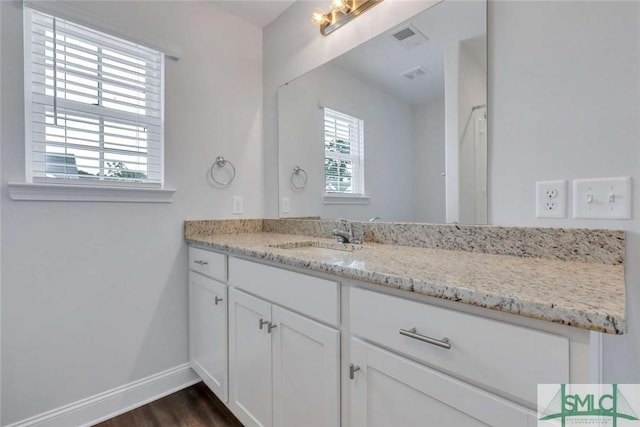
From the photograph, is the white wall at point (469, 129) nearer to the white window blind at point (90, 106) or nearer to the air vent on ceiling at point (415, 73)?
the air vent on ceiling at point (415, 73)

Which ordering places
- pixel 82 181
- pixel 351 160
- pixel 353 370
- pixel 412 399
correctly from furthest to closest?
pixel 351 160 < pixel 82 181 < pixel 353 370 < pixel 412 399

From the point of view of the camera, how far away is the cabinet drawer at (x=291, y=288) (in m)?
0.98

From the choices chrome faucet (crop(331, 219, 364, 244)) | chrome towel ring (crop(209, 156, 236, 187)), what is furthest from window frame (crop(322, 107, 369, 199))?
chrome towel ring (crop(209, 156, 236, 187))

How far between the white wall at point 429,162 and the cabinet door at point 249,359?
2.65 feet

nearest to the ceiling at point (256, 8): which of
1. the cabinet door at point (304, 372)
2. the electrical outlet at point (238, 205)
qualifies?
the electrical outlet at point (238, 205)

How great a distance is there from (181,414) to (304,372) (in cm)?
A: 102

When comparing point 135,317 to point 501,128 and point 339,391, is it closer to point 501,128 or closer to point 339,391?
point 339,391

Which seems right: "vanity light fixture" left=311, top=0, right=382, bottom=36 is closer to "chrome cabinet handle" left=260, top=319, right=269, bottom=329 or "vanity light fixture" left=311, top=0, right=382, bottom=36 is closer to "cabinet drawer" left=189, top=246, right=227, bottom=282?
"cabinet drawer" left=189, top=246, right=227, bottom=282

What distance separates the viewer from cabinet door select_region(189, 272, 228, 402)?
1.53 metres

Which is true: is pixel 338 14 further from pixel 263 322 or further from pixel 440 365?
pixel 440 365

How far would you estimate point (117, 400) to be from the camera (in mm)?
1650

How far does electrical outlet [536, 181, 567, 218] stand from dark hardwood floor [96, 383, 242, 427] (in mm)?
1663

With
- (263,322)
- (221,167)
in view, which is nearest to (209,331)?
(263,322)

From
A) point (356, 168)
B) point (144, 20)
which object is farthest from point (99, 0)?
point (356, 168)
